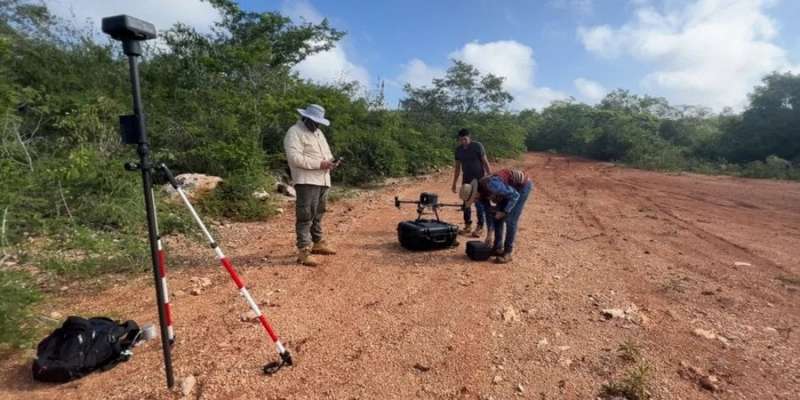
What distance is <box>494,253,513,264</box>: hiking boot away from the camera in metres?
5.17

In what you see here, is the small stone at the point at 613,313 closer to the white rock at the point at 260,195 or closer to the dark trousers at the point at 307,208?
the dark trousers at the point at 307,208

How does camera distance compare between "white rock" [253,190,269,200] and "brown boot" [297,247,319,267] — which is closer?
"brown boot" [297,247,319,267]

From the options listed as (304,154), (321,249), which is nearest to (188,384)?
(304,154)

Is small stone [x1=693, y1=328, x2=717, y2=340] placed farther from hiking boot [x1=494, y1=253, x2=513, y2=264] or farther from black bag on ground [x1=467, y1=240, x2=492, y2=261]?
black bag on ground [x1=467, y1=240, x2=492, y2=261]

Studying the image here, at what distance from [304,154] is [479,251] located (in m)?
2.43

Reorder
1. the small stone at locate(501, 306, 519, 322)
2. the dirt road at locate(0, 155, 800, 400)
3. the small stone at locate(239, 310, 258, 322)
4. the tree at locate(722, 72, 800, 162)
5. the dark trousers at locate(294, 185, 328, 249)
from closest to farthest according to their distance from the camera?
the dirt road at locate(0, 155, 800, 400) < the small stone at locate(239, 310, 258, 322) < the small stone at locate(501, 306, 519, 322) < the dark trousers at locate(294, 185, 328, 249) < the tree at locate(722, 72, 800, 162)

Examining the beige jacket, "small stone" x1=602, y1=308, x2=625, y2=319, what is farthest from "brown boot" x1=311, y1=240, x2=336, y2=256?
"small stone" x1=602, y1=308, x2=625, y2=319

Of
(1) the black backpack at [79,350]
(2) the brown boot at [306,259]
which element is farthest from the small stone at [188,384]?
(2) the brown boot at [306,259]

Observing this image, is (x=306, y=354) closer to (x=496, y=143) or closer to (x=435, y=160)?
(x=435, y=160)

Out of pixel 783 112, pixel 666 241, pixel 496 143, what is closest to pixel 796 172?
pixel 783 112

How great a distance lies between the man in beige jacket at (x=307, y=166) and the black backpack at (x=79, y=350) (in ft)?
7.14

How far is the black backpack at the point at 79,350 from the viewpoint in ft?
8.50

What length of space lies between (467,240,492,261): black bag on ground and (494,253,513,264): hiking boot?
→ 131 mm

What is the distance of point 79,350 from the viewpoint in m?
2.67
